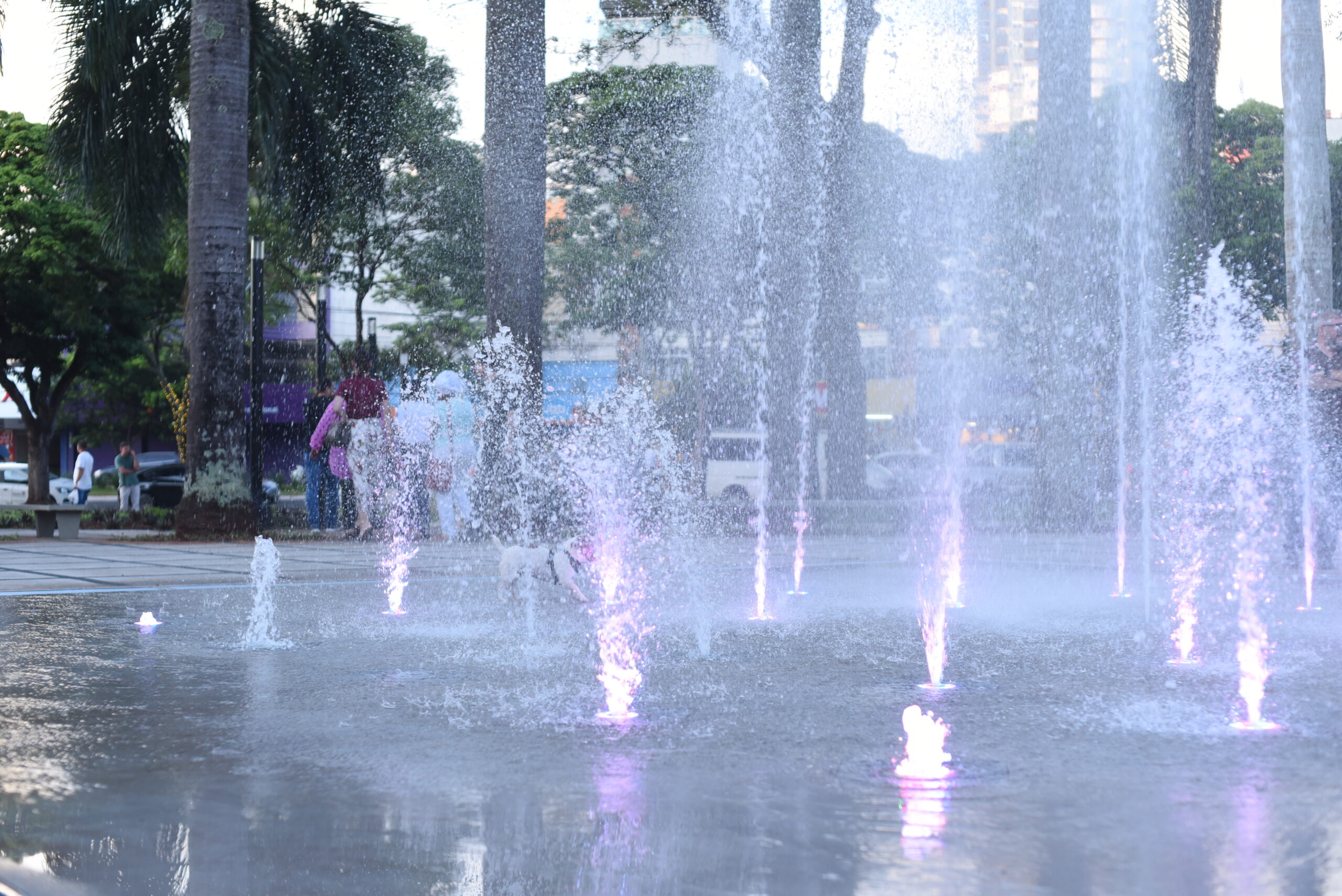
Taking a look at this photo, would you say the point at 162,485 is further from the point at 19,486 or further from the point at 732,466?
the point at 732,466

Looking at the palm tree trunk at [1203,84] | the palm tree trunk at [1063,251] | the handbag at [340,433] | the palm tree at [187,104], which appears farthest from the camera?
the palm tree trunk at [1203,84]

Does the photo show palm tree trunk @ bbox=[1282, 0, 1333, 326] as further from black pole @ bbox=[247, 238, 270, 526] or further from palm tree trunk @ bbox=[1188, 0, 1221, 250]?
black pole @ bbox=[247, 238, 270, 526]

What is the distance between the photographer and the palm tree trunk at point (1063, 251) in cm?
1723

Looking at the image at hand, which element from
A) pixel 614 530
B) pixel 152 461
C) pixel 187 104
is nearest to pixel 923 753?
pixel 614 530

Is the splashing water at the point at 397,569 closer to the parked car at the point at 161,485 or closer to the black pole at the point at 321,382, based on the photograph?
the black pole at the point at 321,382

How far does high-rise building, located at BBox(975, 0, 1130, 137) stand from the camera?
17.8 meters

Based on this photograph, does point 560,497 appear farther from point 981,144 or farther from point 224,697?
point 981,144

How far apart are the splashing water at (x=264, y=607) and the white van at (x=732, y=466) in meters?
19.9

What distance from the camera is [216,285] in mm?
15055

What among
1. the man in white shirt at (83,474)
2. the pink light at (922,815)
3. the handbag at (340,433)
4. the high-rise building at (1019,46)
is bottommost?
the pink light at (922,815)

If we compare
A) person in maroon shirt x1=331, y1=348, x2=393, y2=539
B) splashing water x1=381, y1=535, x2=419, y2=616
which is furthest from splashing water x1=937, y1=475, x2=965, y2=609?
person in maroon shirt x1=331, y1=348, x2=393, y2=539

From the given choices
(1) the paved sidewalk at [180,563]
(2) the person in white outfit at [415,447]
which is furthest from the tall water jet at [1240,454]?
(2) the person in white outfit at [415,447]

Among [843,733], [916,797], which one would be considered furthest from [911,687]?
[916,797]

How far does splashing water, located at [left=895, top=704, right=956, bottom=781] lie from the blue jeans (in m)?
12.1
